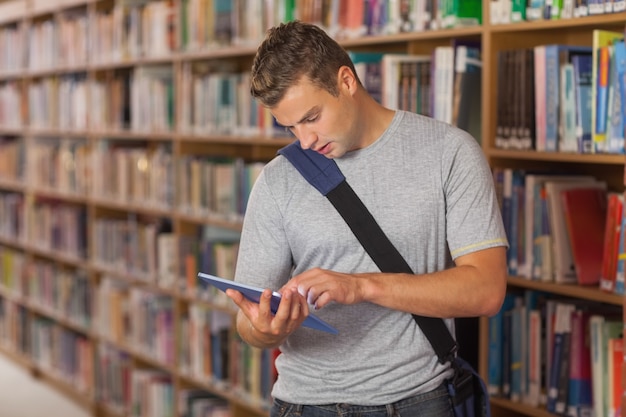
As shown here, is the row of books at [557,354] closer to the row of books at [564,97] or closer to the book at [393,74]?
the row of books at [564,97]

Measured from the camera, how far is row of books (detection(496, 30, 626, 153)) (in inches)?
91.0

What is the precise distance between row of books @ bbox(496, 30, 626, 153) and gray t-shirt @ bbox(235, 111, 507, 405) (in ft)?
2.40

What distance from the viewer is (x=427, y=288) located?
5.26 feet

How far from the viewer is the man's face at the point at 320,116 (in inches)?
67.2

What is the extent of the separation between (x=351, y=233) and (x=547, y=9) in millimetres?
1095

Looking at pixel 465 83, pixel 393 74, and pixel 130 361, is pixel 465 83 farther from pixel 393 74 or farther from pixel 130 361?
pixel 130 361

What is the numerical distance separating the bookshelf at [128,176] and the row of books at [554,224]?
0.05 metres

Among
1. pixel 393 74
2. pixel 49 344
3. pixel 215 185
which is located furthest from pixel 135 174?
pixel 393 74

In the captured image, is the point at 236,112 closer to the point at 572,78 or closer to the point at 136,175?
the point at 136,175

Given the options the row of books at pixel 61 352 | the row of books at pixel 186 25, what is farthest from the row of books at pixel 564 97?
the row of books at pixel 61 352

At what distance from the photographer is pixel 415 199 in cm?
171

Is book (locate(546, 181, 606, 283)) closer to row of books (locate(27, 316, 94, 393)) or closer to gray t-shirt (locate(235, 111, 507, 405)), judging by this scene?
gray t-shirt (locate(235, 111, 507, 405))

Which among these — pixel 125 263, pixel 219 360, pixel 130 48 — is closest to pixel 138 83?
pixel 130 48

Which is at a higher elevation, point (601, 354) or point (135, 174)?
point (135, 174)
